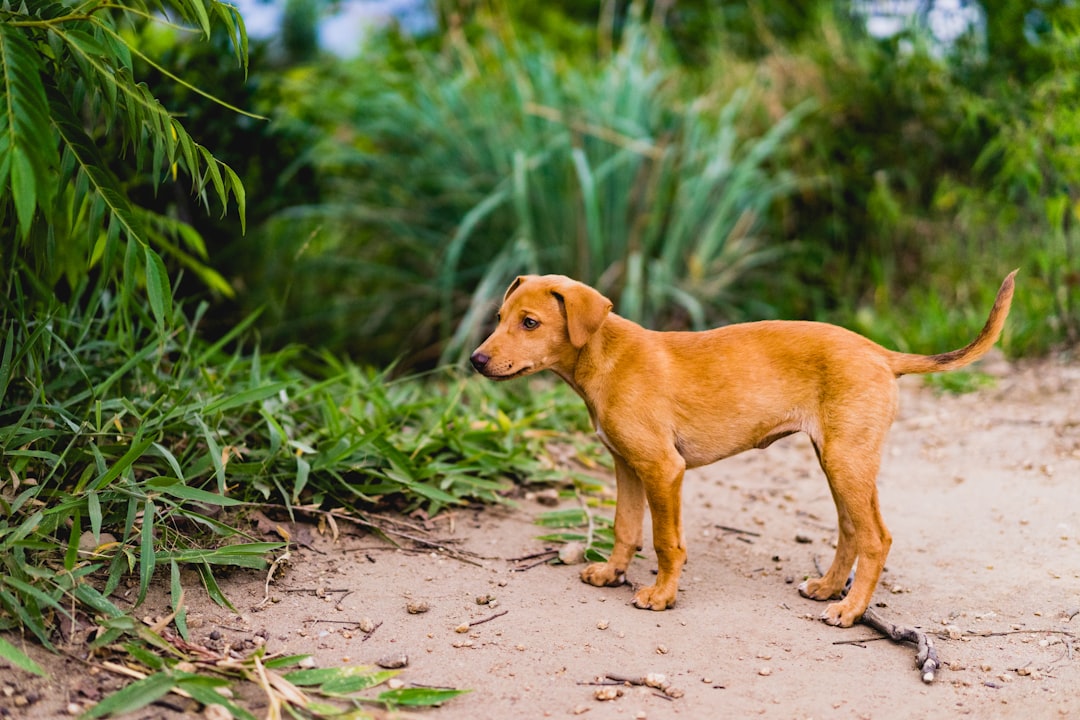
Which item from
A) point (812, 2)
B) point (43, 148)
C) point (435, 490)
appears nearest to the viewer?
point (43, 148)

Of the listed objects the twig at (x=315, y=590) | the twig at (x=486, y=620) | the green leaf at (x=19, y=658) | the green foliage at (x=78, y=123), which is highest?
the green foliage at (x=78, y=123)

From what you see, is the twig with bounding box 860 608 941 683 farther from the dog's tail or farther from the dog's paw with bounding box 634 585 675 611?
the dog's tail

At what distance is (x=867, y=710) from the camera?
8.23 feet

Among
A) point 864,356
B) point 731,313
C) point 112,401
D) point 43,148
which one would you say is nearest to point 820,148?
point 731,313

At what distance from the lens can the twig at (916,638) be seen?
107 inches

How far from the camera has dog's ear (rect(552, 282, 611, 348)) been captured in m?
3.05

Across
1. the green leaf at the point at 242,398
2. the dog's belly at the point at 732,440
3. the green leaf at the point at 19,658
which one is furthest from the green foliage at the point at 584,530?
the green leaf at the point at 19,658

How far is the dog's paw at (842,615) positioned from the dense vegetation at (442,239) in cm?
143

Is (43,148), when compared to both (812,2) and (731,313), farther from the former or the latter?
(812,2)

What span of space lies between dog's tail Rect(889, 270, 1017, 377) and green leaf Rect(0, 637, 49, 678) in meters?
2.47

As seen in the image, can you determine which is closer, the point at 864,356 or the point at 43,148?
the point at 43,148

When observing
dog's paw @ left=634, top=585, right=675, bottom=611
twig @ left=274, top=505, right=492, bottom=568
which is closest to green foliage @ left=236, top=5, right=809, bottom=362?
twig @ left=274, top=505, right=492, bottom=568

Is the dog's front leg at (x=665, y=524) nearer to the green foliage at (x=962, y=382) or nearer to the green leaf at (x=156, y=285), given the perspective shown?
the green leaf at (x=156, y=285)

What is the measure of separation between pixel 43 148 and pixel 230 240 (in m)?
3.94
